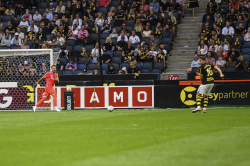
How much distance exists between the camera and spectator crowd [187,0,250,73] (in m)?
20.2

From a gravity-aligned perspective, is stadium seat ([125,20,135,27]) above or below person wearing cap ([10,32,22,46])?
above

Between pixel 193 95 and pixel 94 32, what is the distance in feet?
28.7

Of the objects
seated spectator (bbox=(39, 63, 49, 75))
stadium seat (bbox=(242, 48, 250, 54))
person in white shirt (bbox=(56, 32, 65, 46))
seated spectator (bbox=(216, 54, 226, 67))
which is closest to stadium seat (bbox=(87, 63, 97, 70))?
seated spectator (bbox=(39, 63, 49, 75))

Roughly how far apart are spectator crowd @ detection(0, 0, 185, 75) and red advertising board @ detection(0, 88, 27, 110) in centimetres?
122

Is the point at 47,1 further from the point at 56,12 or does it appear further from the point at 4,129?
the point at 4,129

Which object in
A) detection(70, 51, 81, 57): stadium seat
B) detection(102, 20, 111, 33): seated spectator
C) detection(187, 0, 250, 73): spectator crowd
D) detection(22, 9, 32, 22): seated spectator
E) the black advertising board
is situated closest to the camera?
the black advertising board

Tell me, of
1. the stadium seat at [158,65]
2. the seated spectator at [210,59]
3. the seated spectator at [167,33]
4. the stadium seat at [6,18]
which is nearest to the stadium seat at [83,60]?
the stadium seat at [158,65]

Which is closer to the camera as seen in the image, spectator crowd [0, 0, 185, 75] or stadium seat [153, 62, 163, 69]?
Answer: stadium seat [153, 62, 163, 69]

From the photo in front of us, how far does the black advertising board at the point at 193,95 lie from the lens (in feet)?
60.1

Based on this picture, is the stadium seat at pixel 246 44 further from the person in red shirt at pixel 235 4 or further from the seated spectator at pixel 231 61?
the person in red shirt at pixel 235 4

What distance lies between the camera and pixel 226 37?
21.8 m

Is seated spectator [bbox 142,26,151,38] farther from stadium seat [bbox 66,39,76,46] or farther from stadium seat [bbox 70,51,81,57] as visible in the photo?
stadium seat [bbox 66,39,76,46]

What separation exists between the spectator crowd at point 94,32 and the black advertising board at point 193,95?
2.79 meters

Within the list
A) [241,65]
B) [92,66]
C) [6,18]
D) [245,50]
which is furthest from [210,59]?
[6,18]
